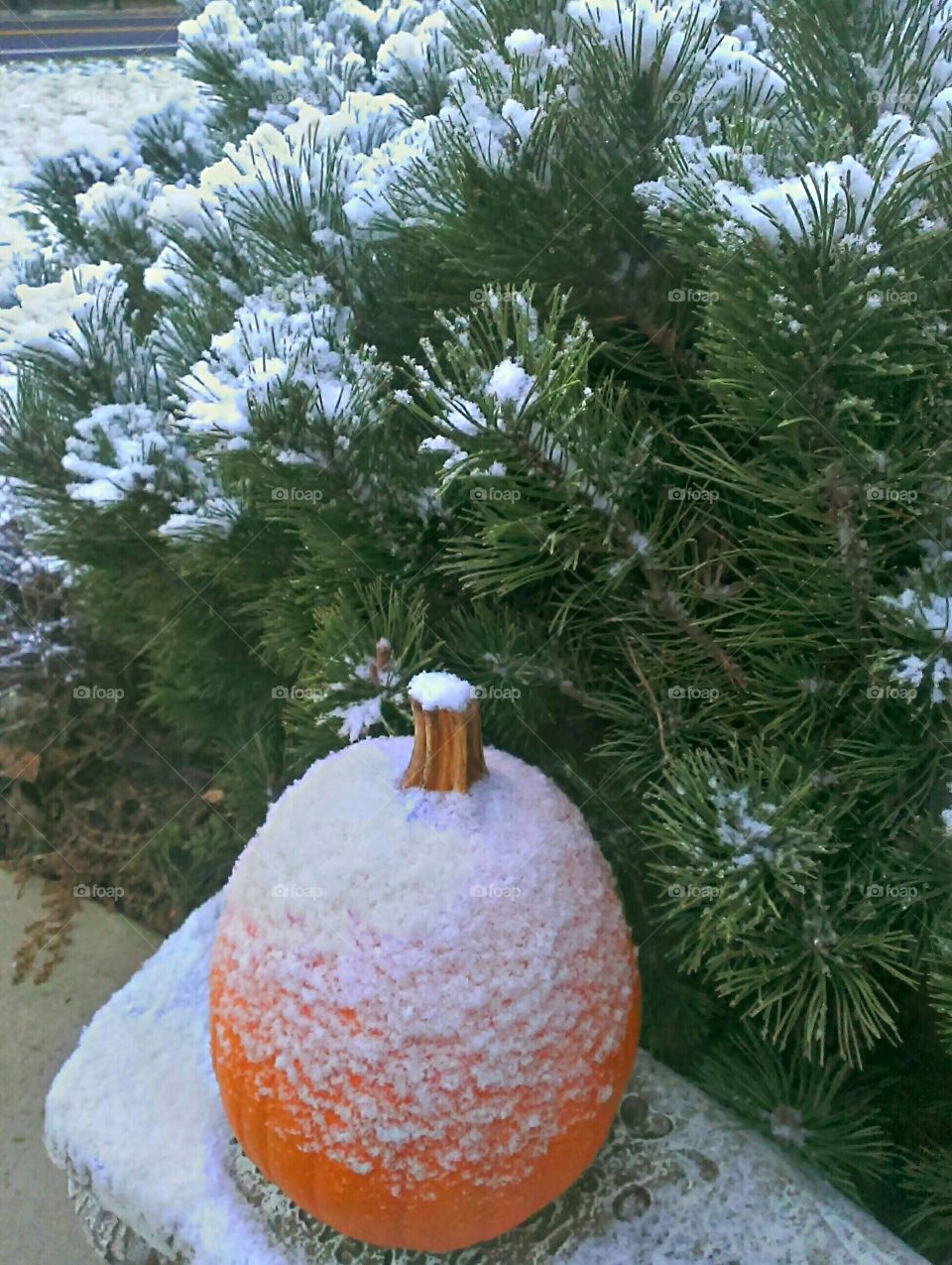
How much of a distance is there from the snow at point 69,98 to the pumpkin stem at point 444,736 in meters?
4.07

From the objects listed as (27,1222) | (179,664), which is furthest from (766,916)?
(27,1222)

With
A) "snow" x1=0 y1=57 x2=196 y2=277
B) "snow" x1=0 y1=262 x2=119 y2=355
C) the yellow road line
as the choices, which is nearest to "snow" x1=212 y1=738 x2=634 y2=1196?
"snow" x1=0 y1=262 x2=119 y2=355

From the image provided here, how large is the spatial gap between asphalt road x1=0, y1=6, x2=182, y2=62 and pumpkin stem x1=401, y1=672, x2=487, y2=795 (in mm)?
5017

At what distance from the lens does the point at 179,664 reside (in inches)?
54.1

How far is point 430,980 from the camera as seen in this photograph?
2.59 feet

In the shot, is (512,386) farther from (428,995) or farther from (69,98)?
(69,98)

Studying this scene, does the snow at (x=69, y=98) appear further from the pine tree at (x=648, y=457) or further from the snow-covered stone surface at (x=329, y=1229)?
the snow-covered stone surface at (x=329, y=1229)

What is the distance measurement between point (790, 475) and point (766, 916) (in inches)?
13.2

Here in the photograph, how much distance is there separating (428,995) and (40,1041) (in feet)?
3.33

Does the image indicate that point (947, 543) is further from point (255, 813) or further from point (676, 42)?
point (255, 813)

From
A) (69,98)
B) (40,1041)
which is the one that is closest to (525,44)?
(40,1041)

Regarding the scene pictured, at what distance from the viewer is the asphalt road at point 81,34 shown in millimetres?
4984

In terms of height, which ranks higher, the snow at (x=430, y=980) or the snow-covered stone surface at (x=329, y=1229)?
the snow at (x=430, y=980)

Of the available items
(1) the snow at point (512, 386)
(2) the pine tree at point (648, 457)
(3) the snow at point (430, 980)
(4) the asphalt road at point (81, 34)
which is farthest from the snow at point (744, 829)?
(4) the asphalt road at point (81, 34)
